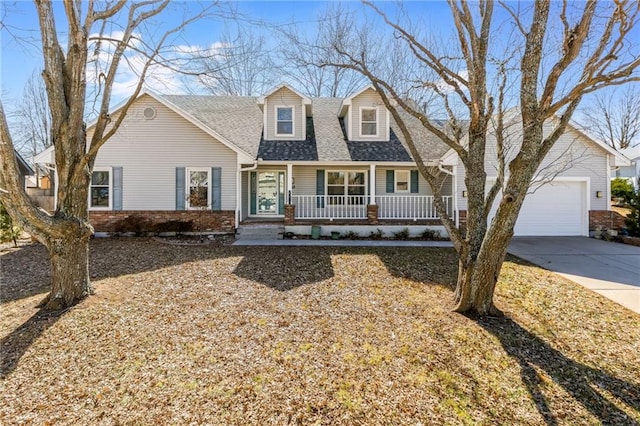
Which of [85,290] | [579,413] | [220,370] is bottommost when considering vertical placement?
[579,413]

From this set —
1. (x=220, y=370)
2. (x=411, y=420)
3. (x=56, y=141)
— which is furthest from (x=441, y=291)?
(x=56, y=141)

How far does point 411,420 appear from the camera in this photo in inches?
118

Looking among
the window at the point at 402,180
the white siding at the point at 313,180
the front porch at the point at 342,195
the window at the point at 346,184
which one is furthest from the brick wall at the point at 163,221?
the window at the point at 402,180

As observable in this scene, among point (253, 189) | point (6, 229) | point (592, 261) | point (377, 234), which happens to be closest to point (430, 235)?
point (377, 234)

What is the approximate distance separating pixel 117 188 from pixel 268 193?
230 inches

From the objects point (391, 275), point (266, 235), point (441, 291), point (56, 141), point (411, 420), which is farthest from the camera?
point (266, 235)

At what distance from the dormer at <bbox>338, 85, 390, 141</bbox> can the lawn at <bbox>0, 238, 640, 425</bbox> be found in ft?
28.9

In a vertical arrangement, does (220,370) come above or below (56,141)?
below

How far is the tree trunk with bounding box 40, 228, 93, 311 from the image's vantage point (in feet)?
16.7

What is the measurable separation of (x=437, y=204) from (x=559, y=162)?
9855 mm

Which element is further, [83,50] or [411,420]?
[83,50]

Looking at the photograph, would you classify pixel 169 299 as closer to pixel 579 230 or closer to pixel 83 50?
pixel 83 50

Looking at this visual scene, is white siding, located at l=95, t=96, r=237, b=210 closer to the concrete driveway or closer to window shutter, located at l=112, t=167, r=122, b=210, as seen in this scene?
window shutter, located at l=112, t=167, r=122, b=210

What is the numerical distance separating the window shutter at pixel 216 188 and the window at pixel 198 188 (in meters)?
0.21
